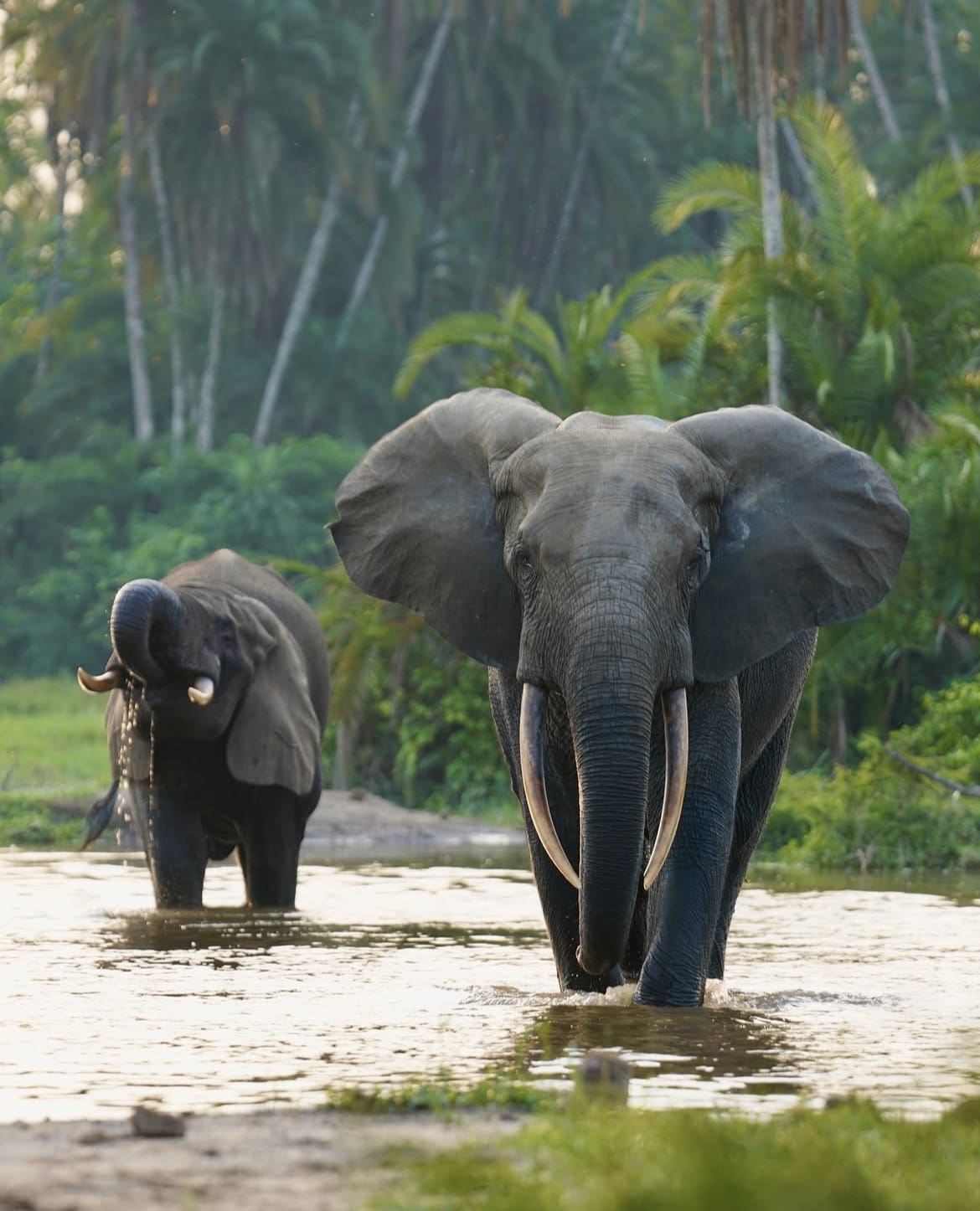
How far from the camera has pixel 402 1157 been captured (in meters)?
4.46

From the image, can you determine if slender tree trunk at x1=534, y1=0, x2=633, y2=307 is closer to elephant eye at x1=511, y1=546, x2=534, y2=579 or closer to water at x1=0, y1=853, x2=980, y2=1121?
water at x1=0, y1=853, x2=980, y2=1121

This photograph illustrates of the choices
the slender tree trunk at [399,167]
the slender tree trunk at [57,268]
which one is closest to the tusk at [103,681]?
the slender tree trunk at [399,167]

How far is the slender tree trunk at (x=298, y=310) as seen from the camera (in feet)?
140

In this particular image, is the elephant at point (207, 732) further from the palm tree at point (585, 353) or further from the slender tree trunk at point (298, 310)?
the slender tree trunk at point (298, 310)

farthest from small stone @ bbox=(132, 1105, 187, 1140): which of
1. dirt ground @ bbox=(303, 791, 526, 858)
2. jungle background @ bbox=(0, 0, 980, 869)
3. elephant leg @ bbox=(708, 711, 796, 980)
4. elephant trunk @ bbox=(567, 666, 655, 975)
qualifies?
dirt ground @ bbox=(303, 791, 526, 858)

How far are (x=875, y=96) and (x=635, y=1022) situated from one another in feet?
136

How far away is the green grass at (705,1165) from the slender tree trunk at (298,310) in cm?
3807

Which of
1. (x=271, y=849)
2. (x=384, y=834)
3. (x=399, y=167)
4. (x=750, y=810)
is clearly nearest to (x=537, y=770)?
(x=750, y=810)

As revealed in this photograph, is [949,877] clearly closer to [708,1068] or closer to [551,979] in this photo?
[551,979]

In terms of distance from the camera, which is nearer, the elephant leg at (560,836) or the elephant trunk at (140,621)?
Result: the elephant leg at (560,836)

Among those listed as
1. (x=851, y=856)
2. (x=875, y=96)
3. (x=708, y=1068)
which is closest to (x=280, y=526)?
(x=875, y=96)

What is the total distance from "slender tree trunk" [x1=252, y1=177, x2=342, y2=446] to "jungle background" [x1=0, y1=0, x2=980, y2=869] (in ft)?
0.53

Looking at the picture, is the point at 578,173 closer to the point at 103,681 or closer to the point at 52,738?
the point at 52,738

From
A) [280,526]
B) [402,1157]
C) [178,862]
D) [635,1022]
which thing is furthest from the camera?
[280,526]
